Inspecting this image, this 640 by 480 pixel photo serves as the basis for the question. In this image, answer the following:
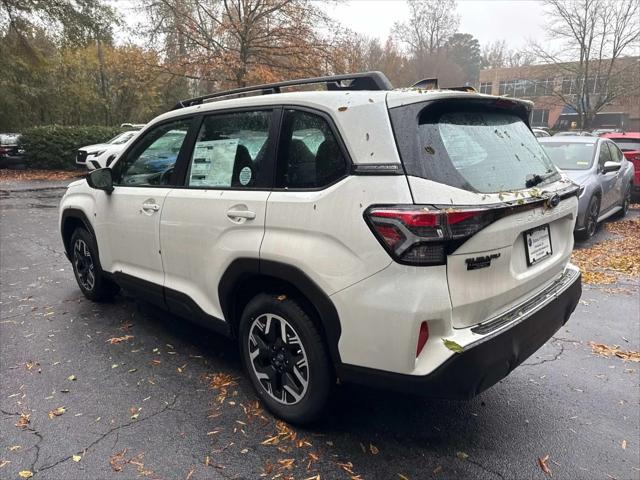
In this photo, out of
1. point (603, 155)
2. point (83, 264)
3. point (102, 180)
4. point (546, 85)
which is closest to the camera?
point (102, 180)

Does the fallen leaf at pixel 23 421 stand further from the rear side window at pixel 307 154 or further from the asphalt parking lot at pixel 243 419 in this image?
the rear side window at pixel 307 154

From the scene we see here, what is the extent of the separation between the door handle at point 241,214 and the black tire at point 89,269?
2.08 meters

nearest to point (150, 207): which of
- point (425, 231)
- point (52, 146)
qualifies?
point (425, 231)

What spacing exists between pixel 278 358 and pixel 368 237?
1005 mm

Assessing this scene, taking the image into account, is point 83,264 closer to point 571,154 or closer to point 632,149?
point 571,154

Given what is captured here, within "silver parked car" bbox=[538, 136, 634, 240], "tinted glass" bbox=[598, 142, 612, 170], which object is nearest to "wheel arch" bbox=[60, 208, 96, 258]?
"silver parked car" bbox=[538, 136, 634, 240]

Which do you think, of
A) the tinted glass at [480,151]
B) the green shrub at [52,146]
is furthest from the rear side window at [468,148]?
the green shrub at [52,146]

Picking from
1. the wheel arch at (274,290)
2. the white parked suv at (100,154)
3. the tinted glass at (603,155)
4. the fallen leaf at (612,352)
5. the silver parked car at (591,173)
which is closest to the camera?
the wheel arch at (274,290)

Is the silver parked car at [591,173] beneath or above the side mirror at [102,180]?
beneath

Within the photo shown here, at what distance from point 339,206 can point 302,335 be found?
73 cm

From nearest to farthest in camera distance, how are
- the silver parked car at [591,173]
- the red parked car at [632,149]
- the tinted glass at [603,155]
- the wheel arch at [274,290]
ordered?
the wheel arch at [274,290]
the silver parked car at [591,173]
the tinted glass at [603,155]
the red parked car at [632,149]

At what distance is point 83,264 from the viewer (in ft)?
15.5

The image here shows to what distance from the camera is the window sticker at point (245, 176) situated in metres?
2.86

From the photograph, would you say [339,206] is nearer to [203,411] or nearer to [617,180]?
[203,411]
